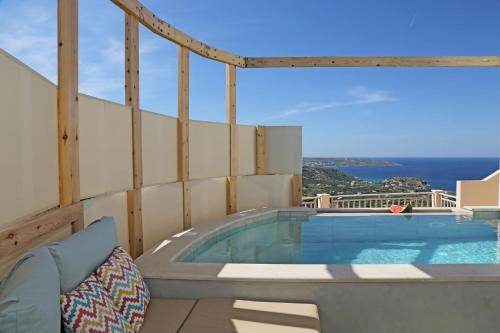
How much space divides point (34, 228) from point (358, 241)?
4124mm

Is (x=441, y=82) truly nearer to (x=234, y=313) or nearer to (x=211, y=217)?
(x=211, y=217)

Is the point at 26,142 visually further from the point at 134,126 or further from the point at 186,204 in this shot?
the point at 186,204

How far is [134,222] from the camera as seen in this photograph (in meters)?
3.62

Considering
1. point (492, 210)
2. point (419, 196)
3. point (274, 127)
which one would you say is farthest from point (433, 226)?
point (274, 127)

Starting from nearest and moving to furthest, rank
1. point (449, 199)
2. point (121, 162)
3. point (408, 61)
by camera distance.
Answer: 1. point (121, 162)
2. point (408, 61)
3. point (449, 199)

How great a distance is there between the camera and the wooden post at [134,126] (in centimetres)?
359

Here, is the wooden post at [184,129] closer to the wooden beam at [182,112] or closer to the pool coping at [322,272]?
the wooden beam at [182,112]

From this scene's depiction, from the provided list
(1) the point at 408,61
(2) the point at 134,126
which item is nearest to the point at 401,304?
(2) the point at 134,126

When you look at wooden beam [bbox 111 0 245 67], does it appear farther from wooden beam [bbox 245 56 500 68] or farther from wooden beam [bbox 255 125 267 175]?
wooden beam [bbox 255 125 267 175]

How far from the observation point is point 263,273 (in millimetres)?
2539

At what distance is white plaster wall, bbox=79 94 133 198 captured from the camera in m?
2.79

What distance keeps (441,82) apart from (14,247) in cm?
2033

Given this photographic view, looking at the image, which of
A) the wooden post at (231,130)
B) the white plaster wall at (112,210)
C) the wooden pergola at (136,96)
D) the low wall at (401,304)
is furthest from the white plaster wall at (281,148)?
the low wall at (401,304)

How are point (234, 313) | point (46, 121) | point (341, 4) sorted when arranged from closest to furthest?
point (234, 313) → point (46, 121) → point (341, 4)
